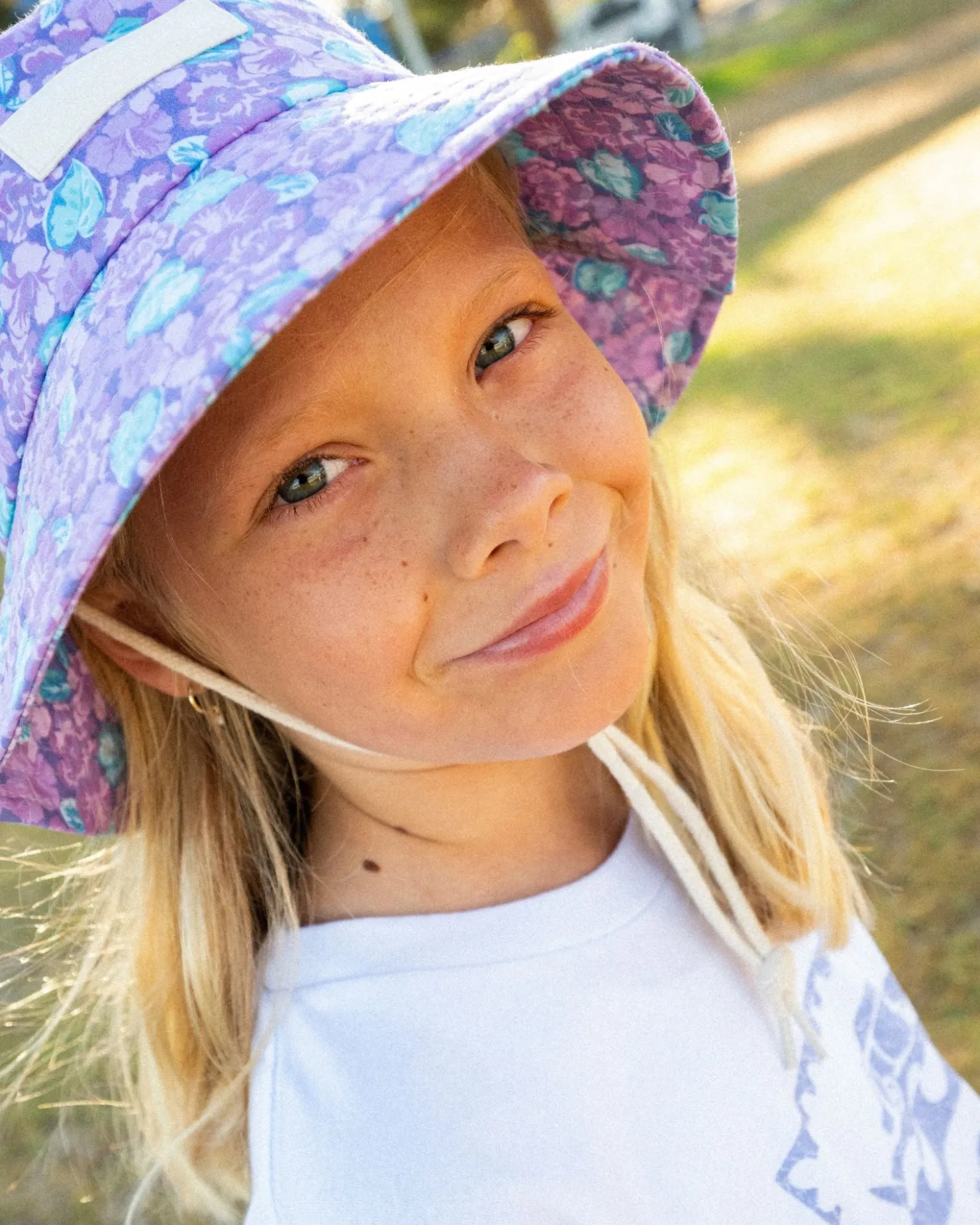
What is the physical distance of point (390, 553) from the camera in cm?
119

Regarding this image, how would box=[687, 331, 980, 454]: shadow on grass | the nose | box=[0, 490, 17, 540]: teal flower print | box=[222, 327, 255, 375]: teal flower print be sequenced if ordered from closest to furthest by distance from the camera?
box=[222, 327, 255, 375]: teal flower print → the nose → box=[0, 490, 17, 540]: teal flower print → box=[687, 331, 980, 454]: shadow on grass

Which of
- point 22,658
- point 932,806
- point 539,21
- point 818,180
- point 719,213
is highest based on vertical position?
point 22,658

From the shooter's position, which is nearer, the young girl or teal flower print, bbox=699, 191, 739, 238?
the young girl

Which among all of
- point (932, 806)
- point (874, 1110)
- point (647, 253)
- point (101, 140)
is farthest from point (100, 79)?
point (932, 806)

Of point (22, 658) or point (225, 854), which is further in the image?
point (225, 854)

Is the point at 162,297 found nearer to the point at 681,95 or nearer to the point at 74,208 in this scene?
the point at 74,208

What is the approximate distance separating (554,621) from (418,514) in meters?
0.18

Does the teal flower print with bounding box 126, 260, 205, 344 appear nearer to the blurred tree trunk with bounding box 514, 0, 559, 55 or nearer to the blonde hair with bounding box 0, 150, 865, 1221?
the blonde hair with bounding box 0, 150, 865, 1221

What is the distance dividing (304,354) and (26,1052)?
1.04 meters

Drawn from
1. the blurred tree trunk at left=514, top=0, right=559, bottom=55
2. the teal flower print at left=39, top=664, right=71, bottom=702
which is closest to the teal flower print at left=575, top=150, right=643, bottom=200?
the teal flower print at left=39, top=664, right=71, bottom=702

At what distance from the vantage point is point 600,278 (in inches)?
68.4

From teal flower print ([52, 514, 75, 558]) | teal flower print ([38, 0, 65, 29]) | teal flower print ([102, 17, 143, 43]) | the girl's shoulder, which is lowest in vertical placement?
the girl's shoulder

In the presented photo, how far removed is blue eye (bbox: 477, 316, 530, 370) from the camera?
51.2 inches

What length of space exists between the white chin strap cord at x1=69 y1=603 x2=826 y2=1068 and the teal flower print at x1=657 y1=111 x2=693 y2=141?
2.20 ft
